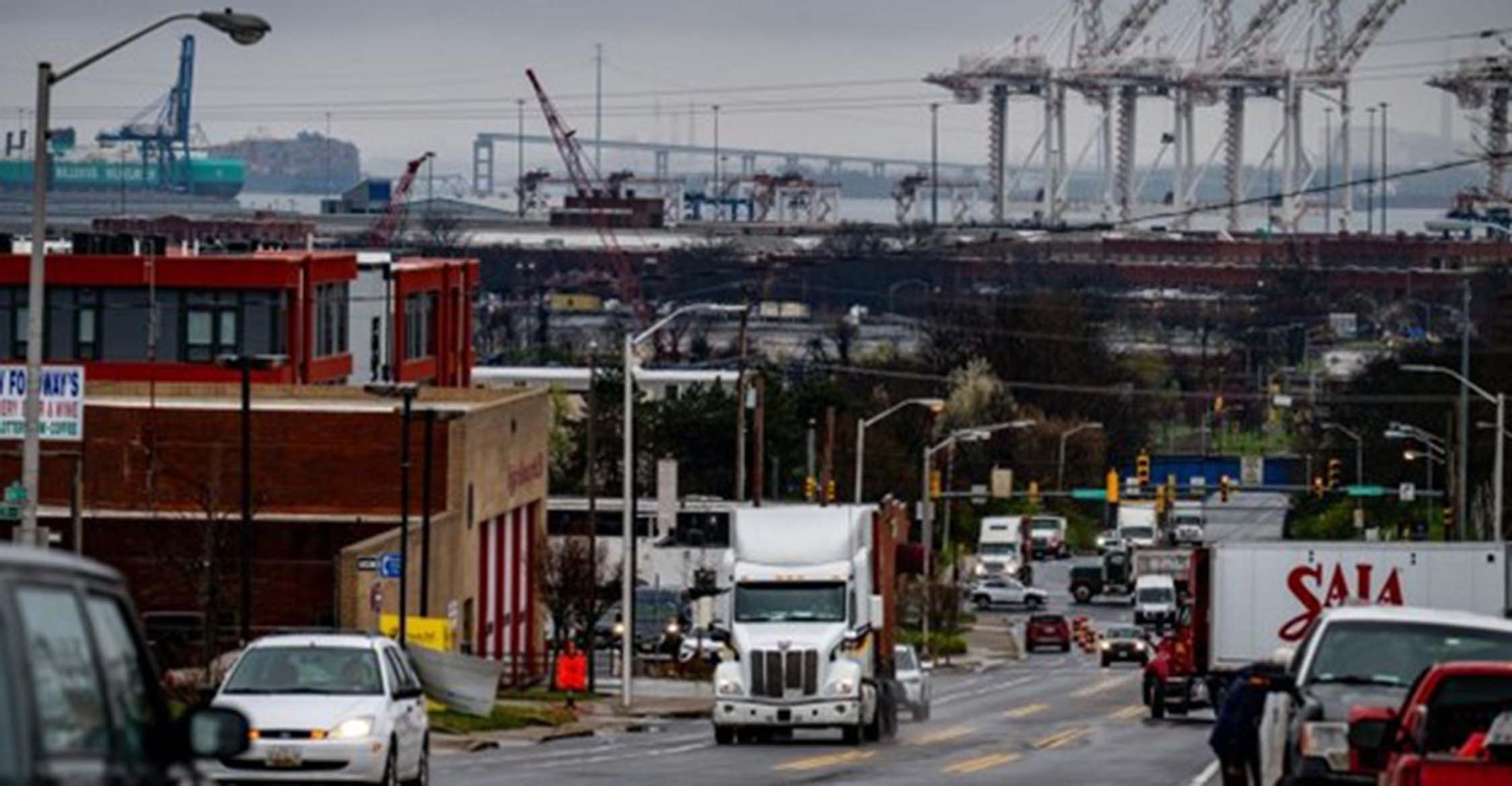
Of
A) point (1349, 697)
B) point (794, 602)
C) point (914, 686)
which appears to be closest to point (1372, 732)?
point (1349, 697)

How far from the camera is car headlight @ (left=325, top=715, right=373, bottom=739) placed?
29359 mm

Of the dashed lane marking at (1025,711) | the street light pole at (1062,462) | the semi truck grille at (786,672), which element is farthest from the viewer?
the street light pole at (1062,462)

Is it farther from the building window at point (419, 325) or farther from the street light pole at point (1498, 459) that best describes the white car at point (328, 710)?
the building window at point (419, 325)

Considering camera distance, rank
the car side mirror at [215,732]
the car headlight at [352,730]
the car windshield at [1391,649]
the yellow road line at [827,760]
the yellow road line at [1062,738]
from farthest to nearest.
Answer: the yellow road line at [1062,738] → the yellow road line at [827,760] → the car headlight at [352,730] → the car windshield at [1391,649] → the car side mirror at [215,732]

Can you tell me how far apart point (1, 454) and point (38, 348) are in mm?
42797

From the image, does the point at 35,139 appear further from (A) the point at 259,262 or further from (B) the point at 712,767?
(A) the point at 259,262

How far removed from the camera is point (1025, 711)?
222ft

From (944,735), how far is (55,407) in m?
15.2

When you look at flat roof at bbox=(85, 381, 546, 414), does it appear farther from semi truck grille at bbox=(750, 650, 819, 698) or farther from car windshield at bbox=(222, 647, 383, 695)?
car windshield at bbox=(222, 647, 383, 695)

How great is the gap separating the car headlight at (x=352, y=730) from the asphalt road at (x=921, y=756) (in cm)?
686

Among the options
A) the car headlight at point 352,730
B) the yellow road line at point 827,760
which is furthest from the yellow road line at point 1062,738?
the car headlight at point 352,730

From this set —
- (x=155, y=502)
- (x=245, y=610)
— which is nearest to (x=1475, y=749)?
(x=245, y=610)

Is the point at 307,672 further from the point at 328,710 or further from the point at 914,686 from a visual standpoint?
the point at 914,686

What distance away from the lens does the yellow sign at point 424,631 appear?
61219mm
